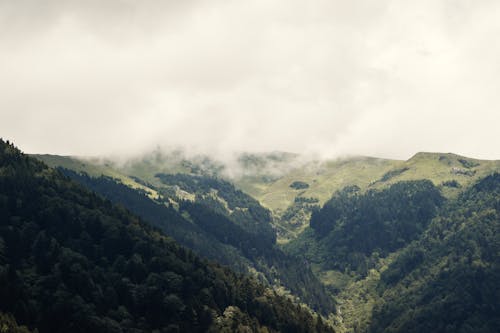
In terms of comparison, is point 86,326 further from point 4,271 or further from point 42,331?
point 4,271

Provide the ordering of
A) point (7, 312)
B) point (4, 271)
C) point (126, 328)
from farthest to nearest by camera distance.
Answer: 1. point (126, 328)
2. point (4, 271)
3. point (7, 312)

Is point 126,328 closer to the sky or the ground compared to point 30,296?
closer to the ground

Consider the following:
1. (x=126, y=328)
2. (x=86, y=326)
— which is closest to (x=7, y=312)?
(x=86, y=326)

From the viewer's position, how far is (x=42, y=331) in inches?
7042

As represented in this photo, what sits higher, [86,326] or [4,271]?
[4,271]

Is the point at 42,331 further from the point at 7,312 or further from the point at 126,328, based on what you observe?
the point at 126,328

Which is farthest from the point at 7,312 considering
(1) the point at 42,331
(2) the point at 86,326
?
(2) the point at 86,326

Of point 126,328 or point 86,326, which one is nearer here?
point 86,326

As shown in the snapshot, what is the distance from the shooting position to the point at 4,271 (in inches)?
7372

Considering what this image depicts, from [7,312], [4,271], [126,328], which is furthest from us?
[126,328]

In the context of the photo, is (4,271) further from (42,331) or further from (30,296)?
(42,331)

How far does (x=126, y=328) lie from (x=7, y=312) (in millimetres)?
41687

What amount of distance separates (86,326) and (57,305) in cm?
1203

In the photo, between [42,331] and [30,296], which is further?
[30,296]
